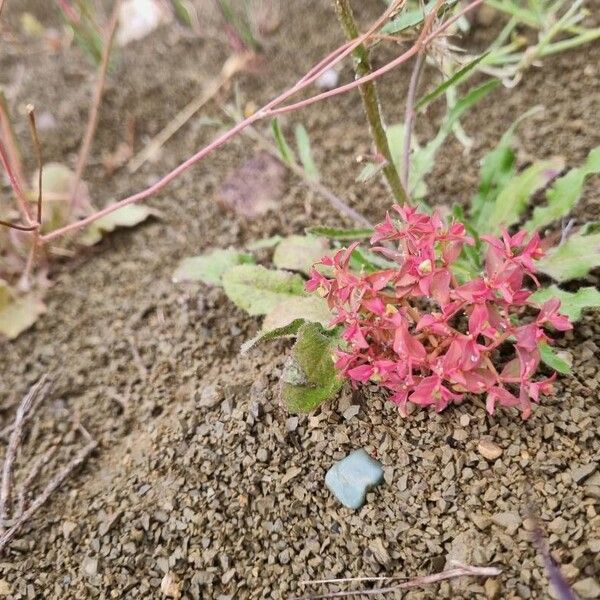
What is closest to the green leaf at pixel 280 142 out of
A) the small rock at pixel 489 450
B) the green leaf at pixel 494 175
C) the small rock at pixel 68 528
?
the green leaf at pixel 494 175

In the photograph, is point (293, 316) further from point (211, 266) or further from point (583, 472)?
point (583, 472)

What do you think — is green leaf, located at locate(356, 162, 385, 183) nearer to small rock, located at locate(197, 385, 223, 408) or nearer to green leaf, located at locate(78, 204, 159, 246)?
small rock, located at locate(197, 385, 223, 408)

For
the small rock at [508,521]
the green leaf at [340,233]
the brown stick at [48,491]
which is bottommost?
the small rock at [508,521]

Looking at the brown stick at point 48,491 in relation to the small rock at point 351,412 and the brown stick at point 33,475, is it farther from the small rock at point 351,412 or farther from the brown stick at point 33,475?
the small rock at point 351,412

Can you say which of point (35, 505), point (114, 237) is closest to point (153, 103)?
point (114, 237)

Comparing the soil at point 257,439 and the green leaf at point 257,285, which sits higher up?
the green leaf at point 257,285

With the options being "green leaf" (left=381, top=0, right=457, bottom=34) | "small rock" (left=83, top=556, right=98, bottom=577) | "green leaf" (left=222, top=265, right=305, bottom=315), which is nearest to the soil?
"small rock" (left=83, top=556, right=98, bottom=577)
